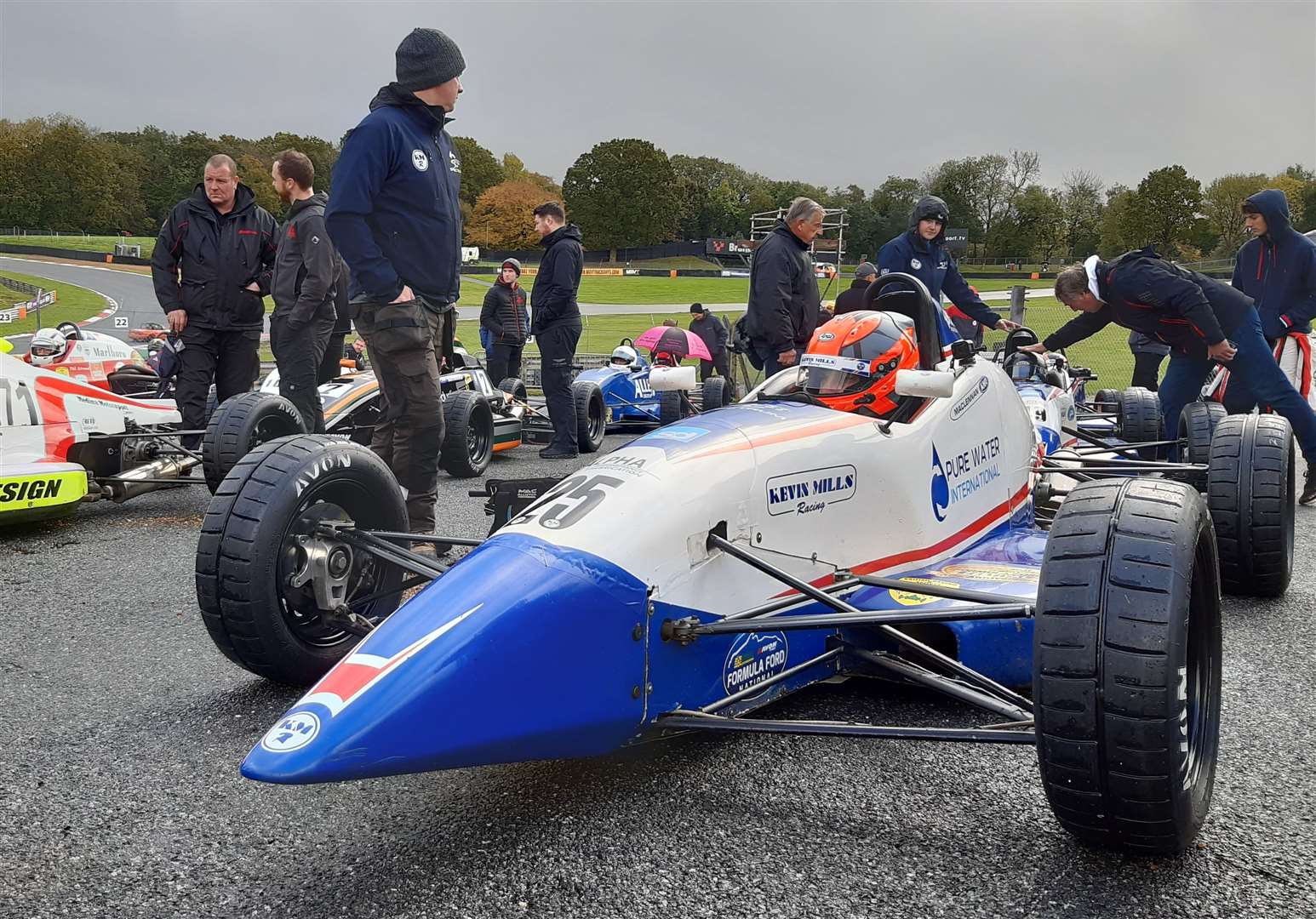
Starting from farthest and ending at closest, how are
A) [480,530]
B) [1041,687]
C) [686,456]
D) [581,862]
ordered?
[480,530], [686,456], [581,862], [1041,687]

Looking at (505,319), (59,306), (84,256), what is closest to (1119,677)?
(505,319)

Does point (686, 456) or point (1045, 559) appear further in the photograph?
point (686, 456)

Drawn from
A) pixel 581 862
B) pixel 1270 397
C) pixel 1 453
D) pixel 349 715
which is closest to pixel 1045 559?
pixel 581 862

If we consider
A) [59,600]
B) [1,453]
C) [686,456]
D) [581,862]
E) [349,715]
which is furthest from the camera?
[1,453]

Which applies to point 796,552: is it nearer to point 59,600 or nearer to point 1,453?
point 59,600

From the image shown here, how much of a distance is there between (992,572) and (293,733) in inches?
96.7

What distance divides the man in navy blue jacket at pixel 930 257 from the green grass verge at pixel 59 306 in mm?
18540

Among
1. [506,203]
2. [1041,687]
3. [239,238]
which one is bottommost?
[1041,687]

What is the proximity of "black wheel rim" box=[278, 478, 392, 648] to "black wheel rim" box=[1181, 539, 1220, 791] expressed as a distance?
2.50 metres

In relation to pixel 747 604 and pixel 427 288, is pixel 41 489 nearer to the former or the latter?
pixel 427 288

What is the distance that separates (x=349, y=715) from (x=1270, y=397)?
6.42 metres

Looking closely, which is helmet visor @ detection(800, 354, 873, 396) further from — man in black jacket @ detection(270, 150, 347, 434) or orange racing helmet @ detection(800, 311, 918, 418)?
man in black jacket @ detection(270, 150, 347, 434)

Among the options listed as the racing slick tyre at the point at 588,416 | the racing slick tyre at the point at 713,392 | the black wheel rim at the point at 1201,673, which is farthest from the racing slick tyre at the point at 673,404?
the black wheel rim at the point at 1201,673

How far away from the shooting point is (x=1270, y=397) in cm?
652
